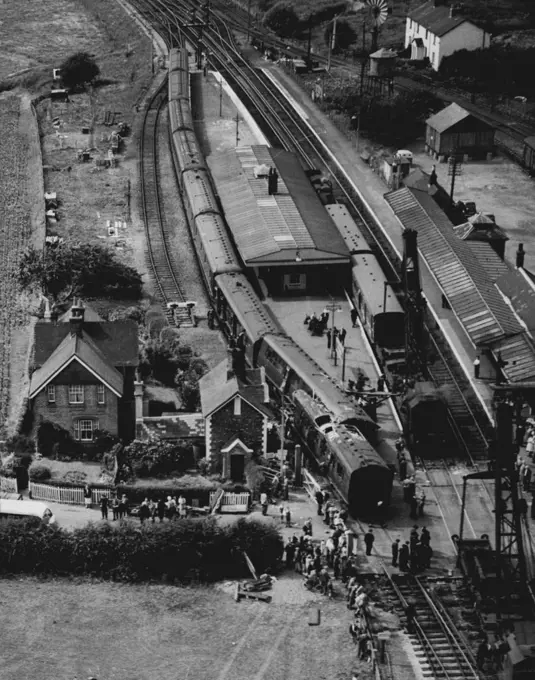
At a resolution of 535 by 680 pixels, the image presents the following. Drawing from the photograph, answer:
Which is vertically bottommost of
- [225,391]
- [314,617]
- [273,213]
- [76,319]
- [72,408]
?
[314,617]

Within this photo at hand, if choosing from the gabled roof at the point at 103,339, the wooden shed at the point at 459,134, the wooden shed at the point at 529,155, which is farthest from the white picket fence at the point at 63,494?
the wooden shed at the point at 529,155

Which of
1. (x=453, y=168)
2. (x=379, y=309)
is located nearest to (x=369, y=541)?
(x=379, y=309)

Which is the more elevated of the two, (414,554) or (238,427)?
(238,427)

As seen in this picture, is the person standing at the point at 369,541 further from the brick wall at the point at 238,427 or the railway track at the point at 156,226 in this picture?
the railway track at the point at 156,226

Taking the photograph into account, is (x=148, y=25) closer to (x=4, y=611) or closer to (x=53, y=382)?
(x=53, y=382)

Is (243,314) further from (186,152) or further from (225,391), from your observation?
(186,152)

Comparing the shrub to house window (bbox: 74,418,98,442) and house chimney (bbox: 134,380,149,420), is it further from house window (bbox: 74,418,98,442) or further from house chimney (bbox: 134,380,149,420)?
→ house chimney (bbox: 134,380,149,420)

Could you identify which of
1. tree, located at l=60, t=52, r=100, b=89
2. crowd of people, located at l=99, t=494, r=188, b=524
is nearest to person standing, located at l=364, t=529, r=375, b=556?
crowd of people, located at l=99, t=494, r=188, b=524
